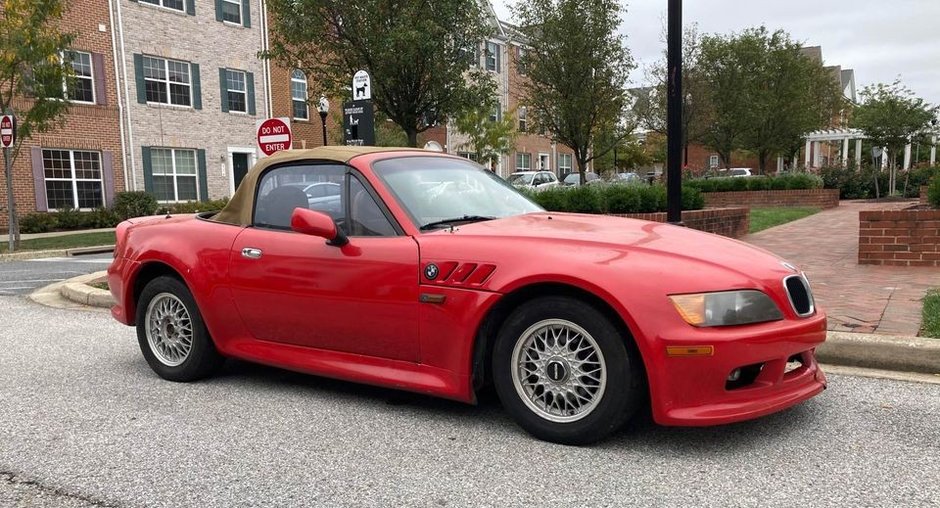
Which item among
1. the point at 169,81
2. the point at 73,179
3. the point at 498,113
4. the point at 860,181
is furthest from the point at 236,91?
the point at 860,181

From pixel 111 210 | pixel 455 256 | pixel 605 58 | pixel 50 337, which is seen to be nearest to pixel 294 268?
pixel 455 256

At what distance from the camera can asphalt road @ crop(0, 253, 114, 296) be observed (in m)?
10.1

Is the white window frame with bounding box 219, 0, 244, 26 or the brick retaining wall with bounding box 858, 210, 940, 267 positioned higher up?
the white window frame with bounding box 219, 0, 244, 26

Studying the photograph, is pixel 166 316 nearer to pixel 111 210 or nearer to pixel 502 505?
pixel 502 505

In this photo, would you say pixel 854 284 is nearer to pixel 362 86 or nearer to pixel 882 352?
pixel 882 352

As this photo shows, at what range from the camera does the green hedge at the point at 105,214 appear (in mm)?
19625

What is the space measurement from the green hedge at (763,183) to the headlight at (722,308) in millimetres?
19157

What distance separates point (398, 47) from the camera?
11969mm

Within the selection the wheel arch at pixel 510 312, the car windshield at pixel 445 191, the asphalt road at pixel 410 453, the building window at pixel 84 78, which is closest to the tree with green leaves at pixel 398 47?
the car windshield at pixel 445 191

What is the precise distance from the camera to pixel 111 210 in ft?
69.6

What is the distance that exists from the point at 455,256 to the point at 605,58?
1383 centimetres

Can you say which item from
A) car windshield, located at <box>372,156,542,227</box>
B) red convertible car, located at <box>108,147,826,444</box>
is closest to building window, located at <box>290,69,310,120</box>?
red convertible car, located at <box>108,147,826,444</box>

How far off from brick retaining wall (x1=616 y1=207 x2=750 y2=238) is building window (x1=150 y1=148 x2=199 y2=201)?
1784cm

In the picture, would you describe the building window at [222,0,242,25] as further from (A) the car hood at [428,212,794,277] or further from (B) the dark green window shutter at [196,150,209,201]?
(A) the car hood at [428,212,794,277]
